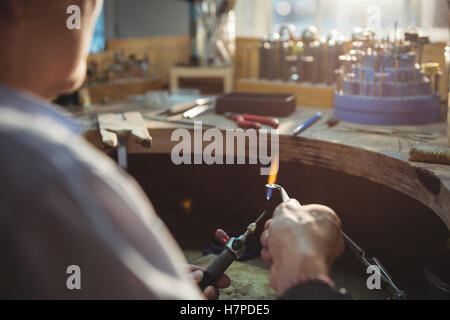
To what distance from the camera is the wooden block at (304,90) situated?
2.19 metres

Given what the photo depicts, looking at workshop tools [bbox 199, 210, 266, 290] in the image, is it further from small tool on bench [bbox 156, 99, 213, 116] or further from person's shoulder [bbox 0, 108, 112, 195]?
small tool on bench [bbox 156, 99, 213, 116]

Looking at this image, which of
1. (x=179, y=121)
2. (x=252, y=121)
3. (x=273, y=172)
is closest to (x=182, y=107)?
(x=179, y=121)

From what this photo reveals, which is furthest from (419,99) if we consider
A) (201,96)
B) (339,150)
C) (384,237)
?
(201,96)

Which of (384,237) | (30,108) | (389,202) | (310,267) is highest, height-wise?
(30,108)

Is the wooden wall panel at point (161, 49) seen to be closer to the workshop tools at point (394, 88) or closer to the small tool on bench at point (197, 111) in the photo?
the small tool on bench at point (197, 111)

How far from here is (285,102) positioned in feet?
6.41

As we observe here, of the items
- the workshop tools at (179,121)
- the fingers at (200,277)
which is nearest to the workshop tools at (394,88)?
→ the workshop tools at (179,121)

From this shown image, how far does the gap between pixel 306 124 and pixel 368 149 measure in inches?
12.7

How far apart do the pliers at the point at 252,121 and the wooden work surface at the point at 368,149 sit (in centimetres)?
2

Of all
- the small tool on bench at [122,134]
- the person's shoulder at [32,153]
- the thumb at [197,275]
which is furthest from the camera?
the small tool on bench at [122,134]

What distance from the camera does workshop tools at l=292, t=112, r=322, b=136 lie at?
5.60 ft

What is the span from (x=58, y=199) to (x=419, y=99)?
5.37ft

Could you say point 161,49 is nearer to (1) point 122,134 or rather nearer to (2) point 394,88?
(1) point 122,134

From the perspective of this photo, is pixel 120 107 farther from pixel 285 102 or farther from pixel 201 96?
pixel 285 102
